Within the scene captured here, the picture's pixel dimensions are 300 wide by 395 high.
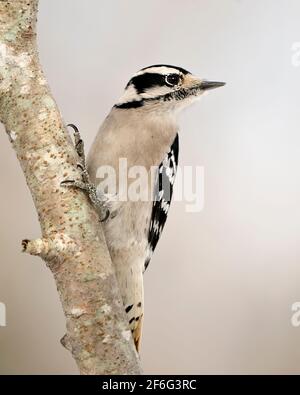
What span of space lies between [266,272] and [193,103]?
749 mm

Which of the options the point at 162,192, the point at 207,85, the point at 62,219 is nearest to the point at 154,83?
the point at 207,85

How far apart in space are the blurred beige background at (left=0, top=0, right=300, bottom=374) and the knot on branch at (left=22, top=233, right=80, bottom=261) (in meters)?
1.05

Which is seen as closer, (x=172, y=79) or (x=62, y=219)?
(x=62, y=219)

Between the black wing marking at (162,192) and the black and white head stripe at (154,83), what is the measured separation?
148 mm

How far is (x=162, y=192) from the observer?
5.78 ft

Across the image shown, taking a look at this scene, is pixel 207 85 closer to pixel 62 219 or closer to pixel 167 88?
pixel 167 88

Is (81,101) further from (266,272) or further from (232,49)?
(266,272)

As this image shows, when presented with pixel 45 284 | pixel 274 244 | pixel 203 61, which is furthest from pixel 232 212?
pixel 45 284

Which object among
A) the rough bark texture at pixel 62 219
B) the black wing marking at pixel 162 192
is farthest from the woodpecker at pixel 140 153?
the rough bark texture at pixel 62 219

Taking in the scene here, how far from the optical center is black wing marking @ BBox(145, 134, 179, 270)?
1.72 metres

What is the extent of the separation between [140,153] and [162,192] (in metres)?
0.16

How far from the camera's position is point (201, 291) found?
7.30ft
